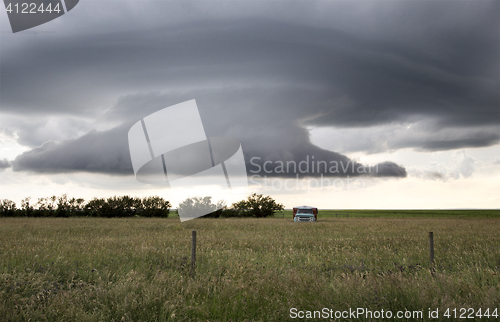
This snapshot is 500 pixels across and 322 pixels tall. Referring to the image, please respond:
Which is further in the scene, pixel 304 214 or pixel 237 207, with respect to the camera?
pixel 237 207

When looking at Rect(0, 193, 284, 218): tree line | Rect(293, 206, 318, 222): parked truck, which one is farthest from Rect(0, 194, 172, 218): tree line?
Rect(293, 206, 318, 222): parked truck

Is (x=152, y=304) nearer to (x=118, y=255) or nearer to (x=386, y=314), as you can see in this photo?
(x=386, y=314)

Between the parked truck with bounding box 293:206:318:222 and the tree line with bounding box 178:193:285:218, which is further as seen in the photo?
the tree line with bounding box 178:193:285:218

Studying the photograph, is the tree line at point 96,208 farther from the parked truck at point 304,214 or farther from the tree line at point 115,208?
the parked truck at point 304,214

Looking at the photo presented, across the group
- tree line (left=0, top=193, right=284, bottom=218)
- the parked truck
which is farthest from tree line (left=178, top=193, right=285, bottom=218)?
the parked truck

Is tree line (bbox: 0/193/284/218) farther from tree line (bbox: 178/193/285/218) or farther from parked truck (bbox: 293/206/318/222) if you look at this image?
parked truck (bbox: 293/206/318/222)

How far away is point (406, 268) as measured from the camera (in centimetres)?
1007

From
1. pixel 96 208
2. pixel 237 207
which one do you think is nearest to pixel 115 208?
pixel 96 208

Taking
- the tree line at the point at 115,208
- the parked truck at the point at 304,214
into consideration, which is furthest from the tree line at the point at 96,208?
the parked truck at the point at 304,214

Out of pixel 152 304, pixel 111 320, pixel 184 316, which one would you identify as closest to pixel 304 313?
pixel 184 316

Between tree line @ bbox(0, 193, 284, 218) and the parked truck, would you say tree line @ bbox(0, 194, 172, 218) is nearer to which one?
tree line @ bbox(0, 193, 284, 218)

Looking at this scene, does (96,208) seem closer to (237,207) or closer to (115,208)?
(115,208)

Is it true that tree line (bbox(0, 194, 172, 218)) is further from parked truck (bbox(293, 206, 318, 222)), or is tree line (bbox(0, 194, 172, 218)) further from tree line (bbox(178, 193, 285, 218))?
parked truck (bbox(293, 206, 318, 222))

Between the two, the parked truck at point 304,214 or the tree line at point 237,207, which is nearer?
the parked truck at point 304,214
